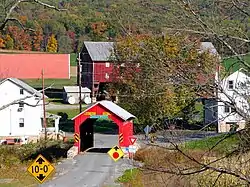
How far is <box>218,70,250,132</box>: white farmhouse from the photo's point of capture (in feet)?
16.5

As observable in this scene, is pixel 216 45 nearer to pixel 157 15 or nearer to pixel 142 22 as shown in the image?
pixel 157 15

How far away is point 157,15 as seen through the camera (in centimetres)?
511

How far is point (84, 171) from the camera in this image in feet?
82.9

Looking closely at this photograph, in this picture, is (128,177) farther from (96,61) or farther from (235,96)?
(96,61)

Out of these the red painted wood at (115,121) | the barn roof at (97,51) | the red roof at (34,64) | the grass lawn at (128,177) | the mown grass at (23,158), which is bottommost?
the mown grass at (23,158)

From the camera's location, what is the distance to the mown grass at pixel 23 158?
77.2 feet

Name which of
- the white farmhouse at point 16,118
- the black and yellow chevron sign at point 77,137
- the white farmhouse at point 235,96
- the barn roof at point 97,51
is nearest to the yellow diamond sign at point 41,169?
the white farmhouse at point 235,96

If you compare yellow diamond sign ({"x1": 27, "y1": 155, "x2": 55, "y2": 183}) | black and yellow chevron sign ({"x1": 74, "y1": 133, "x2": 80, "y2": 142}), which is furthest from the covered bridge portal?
yellow diamond sign ({"x1": 27, "y1": 155, "x2": 55, "y2": 183})

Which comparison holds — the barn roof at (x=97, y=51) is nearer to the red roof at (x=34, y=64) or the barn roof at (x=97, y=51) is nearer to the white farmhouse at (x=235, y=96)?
the red roof at (x=34, y=64)

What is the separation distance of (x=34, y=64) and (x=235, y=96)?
6213 centimetres

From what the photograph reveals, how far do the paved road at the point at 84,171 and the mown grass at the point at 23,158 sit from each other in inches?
35.3

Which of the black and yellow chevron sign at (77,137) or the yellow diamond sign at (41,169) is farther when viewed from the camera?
the black and yellow chevron sign at (77,137)

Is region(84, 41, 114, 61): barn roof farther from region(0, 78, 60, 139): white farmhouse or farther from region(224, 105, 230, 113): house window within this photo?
region(224, 105, 230, 113): house window

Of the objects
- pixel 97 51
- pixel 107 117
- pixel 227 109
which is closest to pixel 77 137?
pixel 107 117
